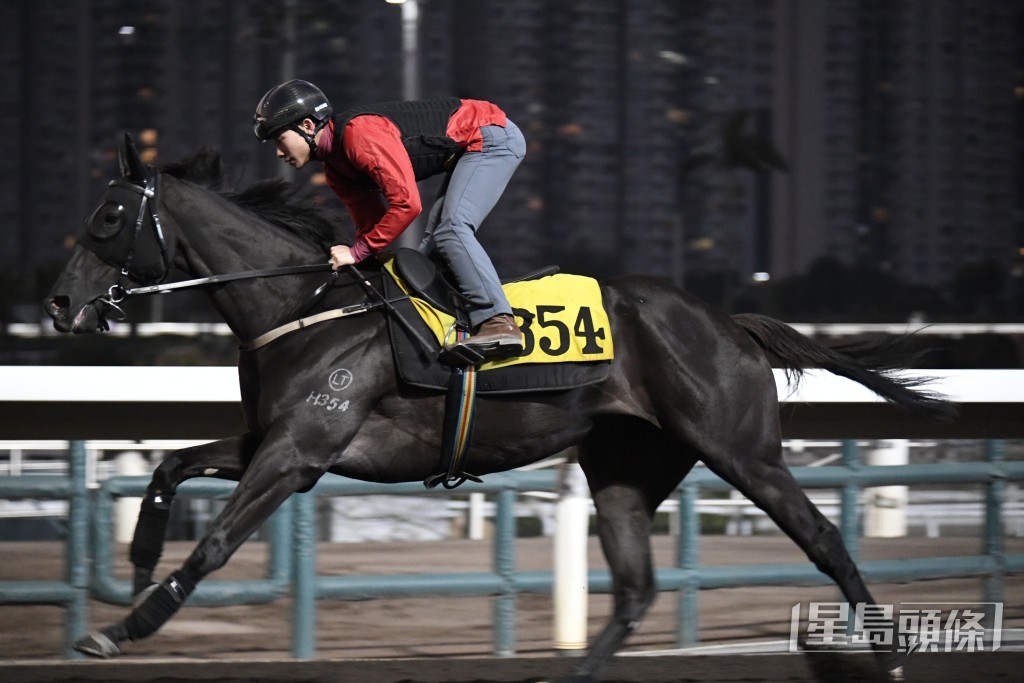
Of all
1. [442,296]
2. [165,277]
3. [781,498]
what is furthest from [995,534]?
[165,277]

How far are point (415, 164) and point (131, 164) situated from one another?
0.76 metres

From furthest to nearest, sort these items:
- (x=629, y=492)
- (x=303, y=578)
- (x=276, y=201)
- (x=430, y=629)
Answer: (x=430, y=629) → (x=303, y=578) → (x=629, y=492) → (x=276, y=201)

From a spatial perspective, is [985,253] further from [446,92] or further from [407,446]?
[407,446]

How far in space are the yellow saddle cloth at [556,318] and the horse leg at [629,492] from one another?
13.2 inches

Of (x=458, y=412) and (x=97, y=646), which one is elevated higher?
(x=458, y=412)

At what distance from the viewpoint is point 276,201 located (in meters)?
3.56

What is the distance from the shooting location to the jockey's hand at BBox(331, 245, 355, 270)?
3316mm

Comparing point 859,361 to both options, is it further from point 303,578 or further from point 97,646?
point 97,646

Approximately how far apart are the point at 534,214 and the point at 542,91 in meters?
1.32

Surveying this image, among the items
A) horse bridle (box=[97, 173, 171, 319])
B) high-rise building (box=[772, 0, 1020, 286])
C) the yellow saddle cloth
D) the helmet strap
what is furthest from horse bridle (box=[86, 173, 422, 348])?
high-rise building (box=[772, 0, 1020, 286])

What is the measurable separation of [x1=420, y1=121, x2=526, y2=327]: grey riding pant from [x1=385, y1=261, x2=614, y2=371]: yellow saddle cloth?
120 millimetres

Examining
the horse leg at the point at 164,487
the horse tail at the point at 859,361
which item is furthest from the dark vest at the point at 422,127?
the horse tail at the point at 859,361

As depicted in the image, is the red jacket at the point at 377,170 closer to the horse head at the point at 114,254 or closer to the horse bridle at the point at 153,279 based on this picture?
the horse bridle at the point at 153,279

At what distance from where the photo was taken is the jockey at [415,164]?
3.19 meters
